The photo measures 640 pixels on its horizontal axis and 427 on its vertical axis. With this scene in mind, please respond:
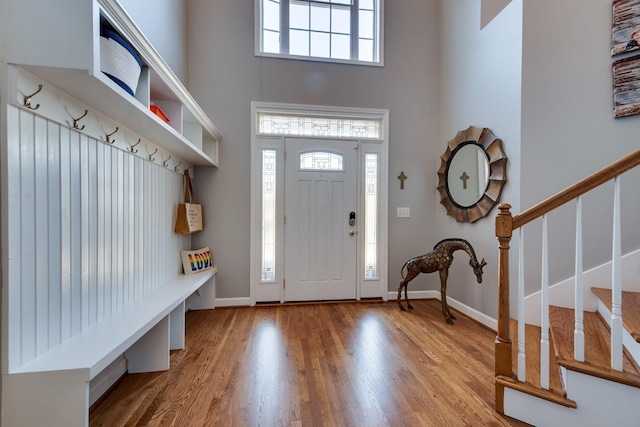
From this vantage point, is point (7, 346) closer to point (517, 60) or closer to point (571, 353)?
point (571, 353)

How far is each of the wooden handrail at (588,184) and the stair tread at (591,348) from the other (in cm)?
71

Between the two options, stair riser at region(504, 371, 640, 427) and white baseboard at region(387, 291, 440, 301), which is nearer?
stair riser at region(504, 371, 640, 427)

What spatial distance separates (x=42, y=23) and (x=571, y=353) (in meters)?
2.80

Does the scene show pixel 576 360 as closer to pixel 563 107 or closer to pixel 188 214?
pixel 563 107

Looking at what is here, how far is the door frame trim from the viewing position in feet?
9.92

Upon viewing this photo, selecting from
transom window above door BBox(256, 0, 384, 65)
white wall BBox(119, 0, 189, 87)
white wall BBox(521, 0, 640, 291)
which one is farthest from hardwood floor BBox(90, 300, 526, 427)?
transom window above door BBox(256, 0, 384, 65)

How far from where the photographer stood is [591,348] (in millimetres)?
1444

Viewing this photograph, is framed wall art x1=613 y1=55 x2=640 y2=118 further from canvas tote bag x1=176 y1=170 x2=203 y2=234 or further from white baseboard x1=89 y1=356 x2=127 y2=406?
white baseboard x1=89 y1=356 x2=127 y2=406

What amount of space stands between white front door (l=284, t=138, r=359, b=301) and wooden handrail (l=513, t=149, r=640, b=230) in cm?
190

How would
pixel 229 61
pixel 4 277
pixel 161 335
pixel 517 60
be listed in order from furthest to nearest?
pixel 229 61 < pixel 517 60 < pixel 161 335 < pixel 4 277

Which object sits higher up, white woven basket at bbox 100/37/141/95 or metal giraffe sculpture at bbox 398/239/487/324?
white woven basket at bbox 100/37/141/95

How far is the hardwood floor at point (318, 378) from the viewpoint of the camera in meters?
1.39

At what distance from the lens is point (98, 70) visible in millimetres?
1009

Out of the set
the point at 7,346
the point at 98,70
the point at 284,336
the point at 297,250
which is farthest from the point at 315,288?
the point at 98,70
